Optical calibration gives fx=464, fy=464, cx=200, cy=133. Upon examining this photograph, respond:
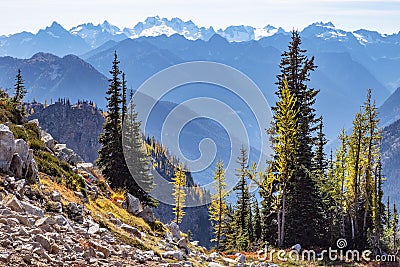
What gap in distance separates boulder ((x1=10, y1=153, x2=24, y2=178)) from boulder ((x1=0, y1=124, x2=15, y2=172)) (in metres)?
0.17

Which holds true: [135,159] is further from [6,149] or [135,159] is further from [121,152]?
[6,149]

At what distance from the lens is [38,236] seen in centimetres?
1155

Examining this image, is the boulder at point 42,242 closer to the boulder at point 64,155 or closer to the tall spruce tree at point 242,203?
the boulder at point 64,155

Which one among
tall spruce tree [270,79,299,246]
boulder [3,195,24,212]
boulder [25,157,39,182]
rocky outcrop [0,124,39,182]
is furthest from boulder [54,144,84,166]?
boulder [3,195,24,212]

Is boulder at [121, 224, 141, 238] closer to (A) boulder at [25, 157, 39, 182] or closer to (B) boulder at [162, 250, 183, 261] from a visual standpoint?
(B) boulder at [162, 250, 183, 261]

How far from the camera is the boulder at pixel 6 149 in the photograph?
52.7 feet

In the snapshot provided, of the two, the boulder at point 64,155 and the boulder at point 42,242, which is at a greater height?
the boulder at point 64,155

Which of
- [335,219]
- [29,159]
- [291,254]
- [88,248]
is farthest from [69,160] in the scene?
[335,219]

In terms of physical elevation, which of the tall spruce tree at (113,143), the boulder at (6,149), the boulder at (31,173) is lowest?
the boulder at (31,173)

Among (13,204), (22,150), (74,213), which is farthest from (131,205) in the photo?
(13,204)

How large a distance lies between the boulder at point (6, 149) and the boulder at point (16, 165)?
17 cm

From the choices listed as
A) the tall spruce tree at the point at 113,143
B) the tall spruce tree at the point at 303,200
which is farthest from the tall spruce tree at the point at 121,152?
the tall spruce tree at the point at 303,200

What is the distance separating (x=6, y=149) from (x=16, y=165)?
674 mm

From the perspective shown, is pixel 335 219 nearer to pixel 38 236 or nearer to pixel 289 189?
pixel 289 189
